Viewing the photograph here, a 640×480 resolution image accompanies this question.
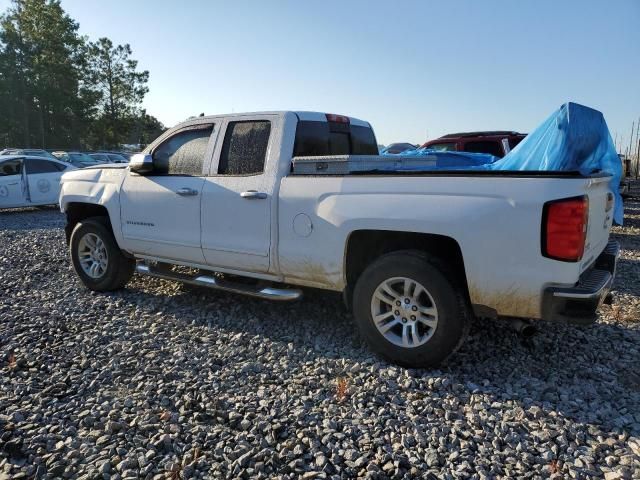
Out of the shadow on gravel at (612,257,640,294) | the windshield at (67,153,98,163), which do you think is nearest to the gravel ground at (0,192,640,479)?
the shadow on gravel at (612,257,640,294)

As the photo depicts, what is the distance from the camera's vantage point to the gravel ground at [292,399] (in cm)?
266

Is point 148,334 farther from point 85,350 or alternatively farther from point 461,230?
point 461,230

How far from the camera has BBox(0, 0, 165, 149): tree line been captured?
48562 millimetres

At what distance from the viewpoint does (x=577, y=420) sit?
3.02 meters

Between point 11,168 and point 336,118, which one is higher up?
point 336,118

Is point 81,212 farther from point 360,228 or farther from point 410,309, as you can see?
point 410,309

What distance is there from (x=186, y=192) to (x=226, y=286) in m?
0.99

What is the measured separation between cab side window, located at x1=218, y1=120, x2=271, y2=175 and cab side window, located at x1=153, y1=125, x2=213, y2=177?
263mm

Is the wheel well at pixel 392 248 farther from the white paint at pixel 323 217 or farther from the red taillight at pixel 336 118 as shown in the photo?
the red taillight at pixel 336 118

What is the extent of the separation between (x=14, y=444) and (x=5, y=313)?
2.75m

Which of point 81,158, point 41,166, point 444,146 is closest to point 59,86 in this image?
point 81,158

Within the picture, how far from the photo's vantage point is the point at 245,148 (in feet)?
15.1

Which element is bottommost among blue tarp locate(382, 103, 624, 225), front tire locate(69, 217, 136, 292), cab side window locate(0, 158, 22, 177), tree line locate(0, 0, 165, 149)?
front tire locate(69, 217, 136, 292)

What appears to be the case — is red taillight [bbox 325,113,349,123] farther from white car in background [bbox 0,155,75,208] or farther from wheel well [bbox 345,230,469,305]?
white car in background [bbox 0,155,75,208]
